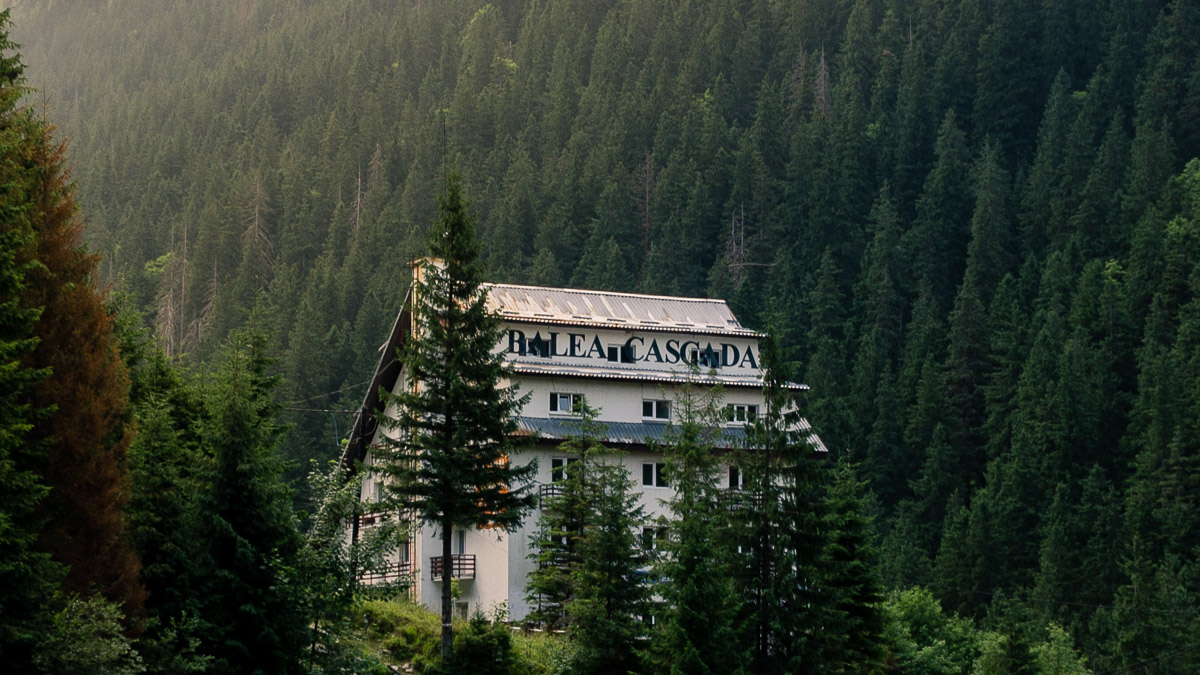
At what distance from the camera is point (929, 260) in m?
157

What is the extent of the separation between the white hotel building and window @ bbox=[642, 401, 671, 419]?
1.8 inches

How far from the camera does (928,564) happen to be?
113500 millimetres

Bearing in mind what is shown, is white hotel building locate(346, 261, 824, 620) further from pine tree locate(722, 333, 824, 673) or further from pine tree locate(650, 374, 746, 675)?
pine tree locate(650, 374, 746, 675)

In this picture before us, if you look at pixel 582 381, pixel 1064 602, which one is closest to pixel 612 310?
pixel 582 381

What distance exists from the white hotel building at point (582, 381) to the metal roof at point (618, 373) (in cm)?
7

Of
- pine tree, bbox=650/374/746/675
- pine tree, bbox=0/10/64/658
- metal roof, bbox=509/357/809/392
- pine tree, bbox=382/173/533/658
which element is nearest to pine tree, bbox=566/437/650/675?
pine tree, bbox=650/374/746/675

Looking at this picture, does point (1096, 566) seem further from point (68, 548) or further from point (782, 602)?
point (68, 548)

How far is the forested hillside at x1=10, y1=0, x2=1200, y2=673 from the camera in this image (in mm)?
114562

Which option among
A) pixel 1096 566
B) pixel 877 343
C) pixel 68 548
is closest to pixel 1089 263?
pixel 877 343

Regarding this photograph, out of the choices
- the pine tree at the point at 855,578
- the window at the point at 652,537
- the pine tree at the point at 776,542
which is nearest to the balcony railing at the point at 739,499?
the pine tree at the point at 776,542

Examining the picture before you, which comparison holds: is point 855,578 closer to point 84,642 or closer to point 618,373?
point 618,373

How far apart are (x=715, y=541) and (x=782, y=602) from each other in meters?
2.78

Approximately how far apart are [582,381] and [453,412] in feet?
75.6

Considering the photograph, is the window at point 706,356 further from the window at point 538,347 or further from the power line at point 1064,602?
the power line at point 1064,602
